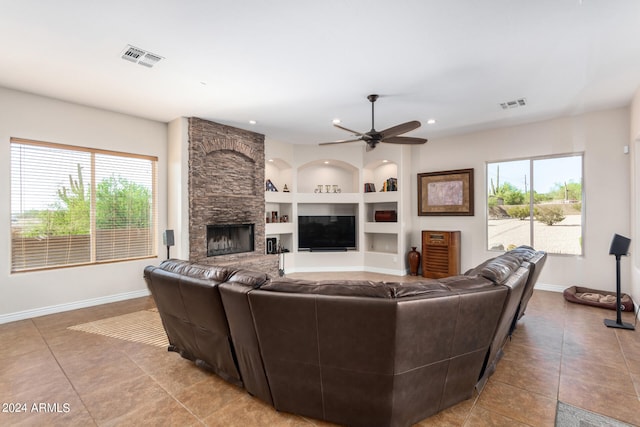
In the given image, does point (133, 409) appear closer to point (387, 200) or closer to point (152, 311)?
point (152, 311)

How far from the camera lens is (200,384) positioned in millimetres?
2393

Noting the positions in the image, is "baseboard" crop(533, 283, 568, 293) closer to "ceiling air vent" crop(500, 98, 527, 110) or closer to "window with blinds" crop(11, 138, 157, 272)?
"ceiling air vent" crop(500, 98, 527, 110)

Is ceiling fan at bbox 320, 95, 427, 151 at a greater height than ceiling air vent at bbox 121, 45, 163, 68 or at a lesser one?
lesser

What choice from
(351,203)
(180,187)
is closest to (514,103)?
(351,203)

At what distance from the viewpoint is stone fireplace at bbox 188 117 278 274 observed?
507cm

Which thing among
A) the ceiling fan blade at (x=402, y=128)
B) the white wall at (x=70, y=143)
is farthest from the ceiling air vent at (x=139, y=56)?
the ceiling fan blade at (x=402, y=128)

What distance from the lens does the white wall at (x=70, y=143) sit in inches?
150

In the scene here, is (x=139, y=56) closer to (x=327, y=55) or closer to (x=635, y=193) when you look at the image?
(x=327, y=55)

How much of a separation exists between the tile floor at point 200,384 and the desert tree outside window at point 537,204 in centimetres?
213

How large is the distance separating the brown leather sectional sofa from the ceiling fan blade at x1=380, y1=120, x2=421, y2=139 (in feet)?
6.08

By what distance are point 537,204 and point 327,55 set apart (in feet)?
15.2

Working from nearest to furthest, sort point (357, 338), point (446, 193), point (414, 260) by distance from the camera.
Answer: point (357, 338) < point (446, 193) < point (414, 260)

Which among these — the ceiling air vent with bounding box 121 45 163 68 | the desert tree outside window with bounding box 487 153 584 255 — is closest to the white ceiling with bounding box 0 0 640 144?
the ceiling air vent with bounding box 121 45 163 68

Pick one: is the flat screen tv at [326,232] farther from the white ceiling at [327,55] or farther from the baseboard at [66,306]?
the baseboard at [66,306]
